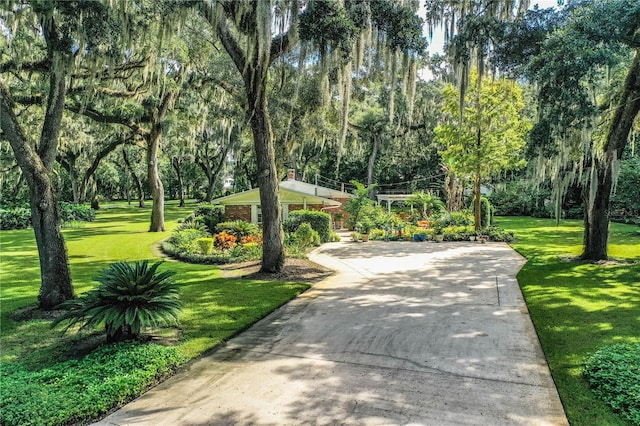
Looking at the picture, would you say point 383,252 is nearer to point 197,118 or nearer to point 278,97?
point 278,97

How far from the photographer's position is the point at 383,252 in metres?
14.4

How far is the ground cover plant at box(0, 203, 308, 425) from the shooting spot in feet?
12.5

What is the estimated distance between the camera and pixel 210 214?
71.0ft

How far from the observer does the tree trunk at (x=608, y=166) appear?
406 inches

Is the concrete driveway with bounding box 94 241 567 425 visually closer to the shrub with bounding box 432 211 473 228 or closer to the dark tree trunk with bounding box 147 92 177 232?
the shrub with bounding box 432 211 473 228

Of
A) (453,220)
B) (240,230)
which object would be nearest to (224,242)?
(240,230)

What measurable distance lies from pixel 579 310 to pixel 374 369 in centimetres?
442

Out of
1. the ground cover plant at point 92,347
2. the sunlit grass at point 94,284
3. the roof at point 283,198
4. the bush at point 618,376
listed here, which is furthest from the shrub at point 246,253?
the bush at point 618,376

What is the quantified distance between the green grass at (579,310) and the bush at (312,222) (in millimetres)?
7948

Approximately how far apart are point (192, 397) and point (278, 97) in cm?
1344

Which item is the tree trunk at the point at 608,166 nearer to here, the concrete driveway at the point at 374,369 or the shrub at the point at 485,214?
the concrete driveway at the point at 374,369

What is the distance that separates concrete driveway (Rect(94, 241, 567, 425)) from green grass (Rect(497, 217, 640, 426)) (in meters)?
0.21

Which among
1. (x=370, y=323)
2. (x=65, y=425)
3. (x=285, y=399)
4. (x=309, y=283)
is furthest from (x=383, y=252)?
(x=65, y=425)

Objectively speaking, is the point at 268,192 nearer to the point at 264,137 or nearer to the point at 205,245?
the point at 264,137
